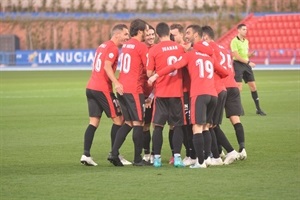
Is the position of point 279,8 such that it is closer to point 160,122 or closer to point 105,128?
point 105,128

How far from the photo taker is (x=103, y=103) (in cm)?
1380

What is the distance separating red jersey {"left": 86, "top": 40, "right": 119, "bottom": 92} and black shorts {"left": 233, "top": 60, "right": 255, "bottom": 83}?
26.5ft

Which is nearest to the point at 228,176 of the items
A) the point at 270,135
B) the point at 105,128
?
the point at 270,135

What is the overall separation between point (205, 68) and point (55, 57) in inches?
1796

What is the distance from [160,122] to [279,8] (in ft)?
156

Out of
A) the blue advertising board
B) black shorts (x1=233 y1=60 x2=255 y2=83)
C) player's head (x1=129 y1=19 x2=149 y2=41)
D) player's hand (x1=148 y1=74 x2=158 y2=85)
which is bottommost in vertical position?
the blue advertising board

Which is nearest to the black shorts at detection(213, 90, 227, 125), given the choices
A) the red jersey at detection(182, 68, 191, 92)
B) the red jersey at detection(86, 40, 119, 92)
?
the red jersey at detection(182, 68, 191, 92)

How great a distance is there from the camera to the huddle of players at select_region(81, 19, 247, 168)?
13.0m

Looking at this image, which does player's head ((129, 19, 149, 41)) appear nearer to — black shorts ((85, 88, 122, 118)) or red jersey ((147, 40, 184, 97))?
red jersey ((147, 40, 184, 97))

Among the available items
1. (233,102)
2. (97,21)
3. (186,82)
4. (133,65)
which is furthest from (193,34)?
(97,21)

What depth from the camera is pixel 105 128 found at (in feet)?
65.3

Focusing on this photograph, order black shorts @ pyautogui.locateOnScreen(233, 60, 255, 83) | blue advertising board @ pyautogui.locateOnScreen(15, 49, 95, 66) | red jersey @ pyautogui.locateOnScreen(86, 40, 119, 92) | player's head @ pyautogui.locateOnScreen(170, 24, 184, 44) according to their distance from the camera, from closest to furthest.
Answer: red jersey @ pyautogui.locateOnScreen(86, 40, 119, 92) < player's head @ pyautogui.locateOnScreen(170, 24, 184, 44) < black shorts @ pyautogui.locateOnScreen(233, 60, 255, 83) < blue advertising board @ pyautogui.locateOnScreen(15, 49, 95, 66)

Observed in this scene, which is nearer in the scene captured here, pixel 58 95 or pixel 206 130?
pixel 206 130

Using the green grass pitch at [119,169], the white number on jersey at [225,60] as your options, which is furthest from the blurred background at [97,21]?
the white number on jersey at [225,60]
